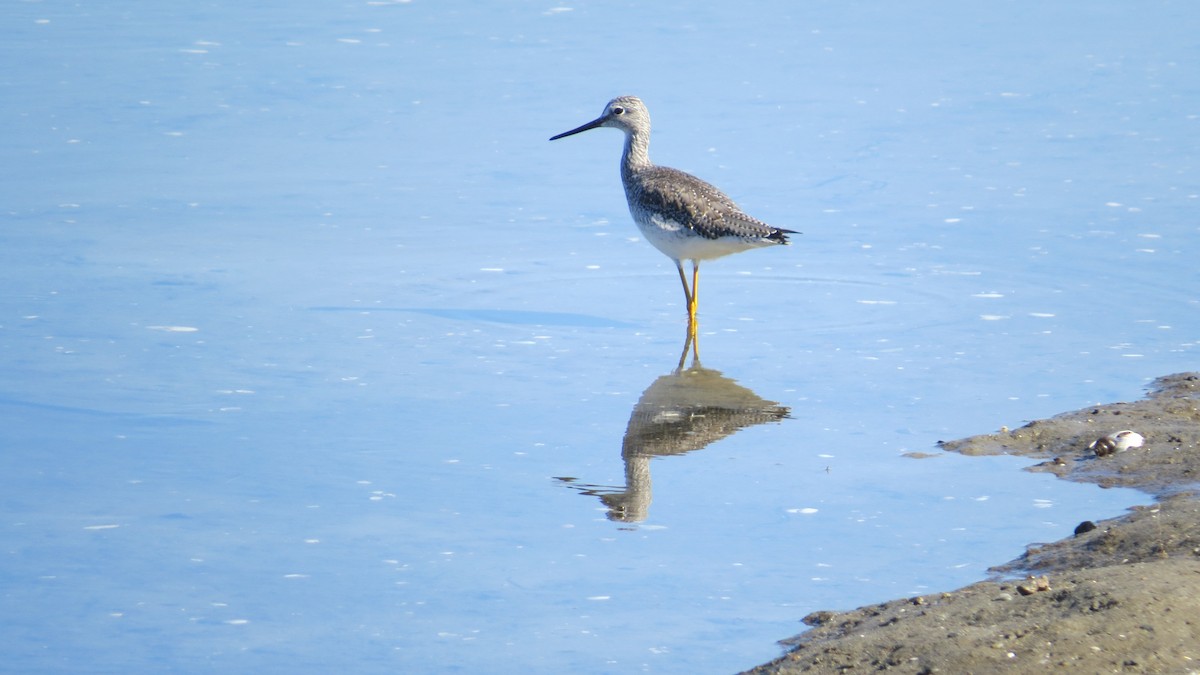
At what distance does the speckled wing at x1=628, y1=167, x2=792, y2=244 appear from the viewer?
10.2m

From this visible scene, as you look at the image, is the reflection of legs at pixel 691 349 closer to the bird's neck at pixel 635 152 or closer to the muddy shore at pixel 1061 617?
the bird's neck at pixel 635 152

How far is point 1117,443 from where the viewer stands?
735cm

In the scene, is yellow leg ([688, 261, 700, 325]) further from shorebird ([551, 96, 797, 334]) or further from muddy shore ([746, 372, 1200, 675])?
muddy shore ([746, 372, 1200, 675])

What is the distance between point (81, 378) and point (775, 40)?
37.9ft

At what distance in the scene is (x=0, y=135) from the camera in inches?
571

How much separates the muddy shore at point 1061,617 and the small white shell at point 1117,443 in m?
0.54

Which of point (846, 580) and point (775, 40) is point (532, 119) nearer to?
point (775, 40)

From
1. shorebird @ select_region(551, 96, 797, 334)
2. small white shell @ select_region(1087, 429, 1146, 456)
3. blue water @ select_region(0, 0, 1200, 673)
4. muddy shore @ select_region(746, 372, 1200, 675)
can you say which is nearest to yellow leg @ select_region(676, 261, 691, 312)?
shorebird @ select_region(551, 96, 797, 334)

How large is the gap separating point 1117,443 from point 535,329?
12.6 feet

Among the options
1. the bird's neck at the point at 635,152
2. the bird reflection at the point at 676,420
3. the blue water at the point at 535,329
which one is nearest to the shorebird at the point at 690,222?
the bird's neck at the point at 635,152

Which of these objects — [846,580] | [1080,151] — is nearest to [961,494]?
[846,580]

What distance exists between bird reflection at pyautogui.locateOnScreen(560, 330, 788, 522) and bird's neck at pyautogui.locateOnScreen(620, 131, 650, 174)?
241 cm

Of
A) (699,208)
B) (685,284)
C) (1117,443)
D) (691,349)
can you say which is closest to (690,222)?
(699,208)

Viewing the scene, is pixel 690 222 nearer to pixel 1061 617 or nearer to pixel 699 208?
pixel 699 208
